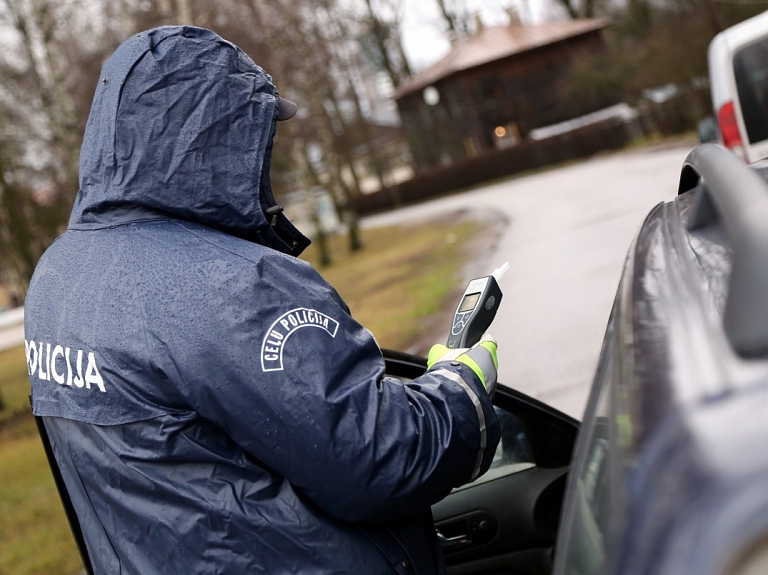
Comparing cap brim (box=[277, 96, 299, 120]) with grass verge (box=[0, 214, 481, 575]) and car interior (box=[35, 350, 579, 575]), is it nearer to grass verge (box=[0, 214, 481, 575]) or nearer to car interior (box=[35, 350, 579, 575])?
car interior (box=[35, 350, 579, 575])

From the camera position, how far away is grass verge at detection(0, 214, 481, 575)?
6.68m

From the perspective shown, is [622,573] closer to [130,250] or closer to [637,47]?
[130,250]

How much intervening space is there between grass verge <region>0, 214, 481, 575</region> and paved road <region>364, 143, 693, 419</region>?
1.05m

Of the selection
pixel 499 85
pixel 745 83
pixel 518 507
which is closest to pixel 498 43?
pixel 499 85

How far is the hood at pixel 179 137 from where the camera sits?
185 centimetres

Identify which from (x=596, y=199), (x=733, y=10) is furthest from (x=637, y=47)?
(x=596, y=199)

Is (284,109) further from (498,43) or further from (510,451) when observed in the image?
(498,43)

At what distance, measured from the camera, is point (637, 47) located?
32.0 metres

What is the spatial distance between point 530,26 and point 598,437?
4895cm

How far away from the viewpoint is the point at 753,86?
732 cm

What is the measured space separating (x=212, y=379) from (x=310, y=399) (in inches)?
6.9

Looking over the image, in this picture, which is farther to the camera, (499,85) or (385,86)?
(385,86)

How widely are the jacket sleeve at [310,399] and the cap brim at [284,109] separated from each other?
47 centimetres

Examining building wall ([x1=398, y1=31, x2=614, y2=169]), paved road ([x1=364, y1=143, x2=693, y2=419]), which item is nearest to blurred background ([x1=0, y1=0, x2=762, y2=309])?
building wall ([x1=398, y1=31, x2=614, y2=169])
